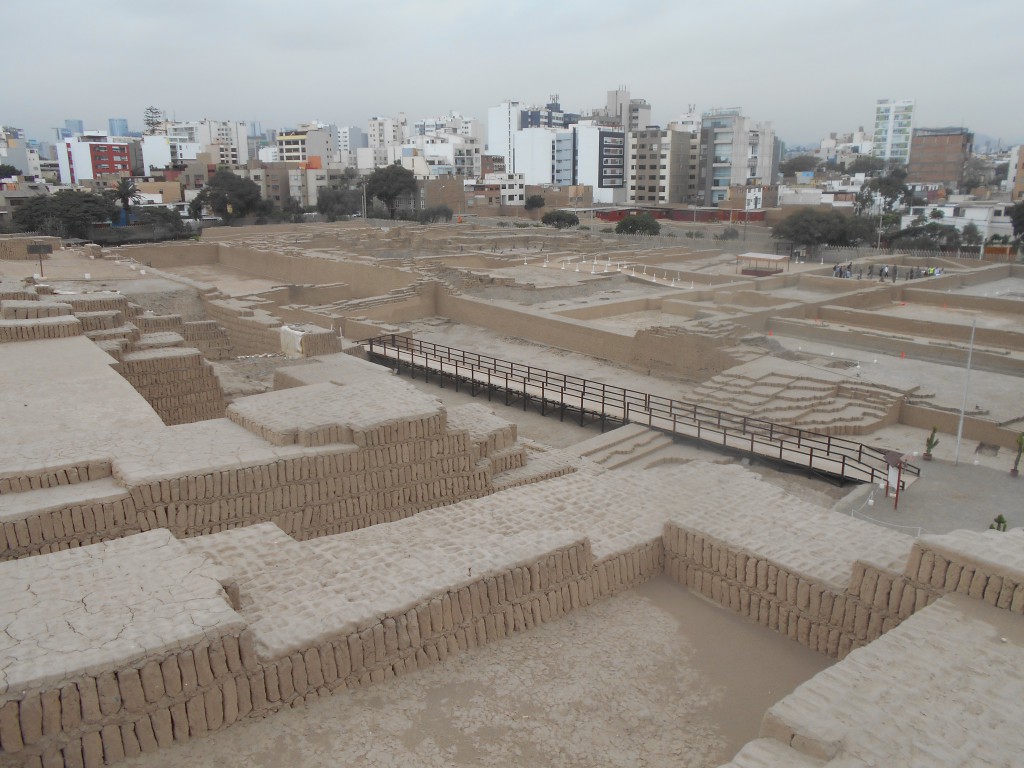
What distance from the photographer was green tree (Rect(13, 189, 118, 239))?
41.0 m

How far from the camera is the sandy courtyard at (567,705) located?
4234 mm

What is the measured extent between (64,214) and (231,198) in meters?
11.2

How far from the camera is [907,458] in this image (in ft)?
37.8

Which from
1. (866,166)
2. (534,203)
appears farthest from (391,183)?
(866,166)

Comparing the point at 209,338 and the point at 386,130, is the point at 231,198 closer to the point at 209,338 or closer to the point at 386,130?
the point at 209,338

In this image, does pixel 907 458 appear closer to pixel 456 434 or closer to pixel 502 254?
pixel 456 434

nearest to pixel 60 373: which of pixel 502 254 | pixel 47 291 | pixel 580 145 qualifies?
pixel 47 291

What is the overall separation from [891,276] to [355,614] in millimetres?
28389

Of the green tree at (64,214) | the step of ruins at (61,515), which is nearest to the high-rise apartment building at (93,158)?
the green tree at (64,214)

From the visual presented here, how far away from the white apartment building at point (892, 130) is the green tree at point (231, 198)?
11859cm

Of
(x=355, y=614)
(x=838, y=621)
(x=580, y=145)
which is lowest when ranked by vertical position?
(x=838, y=621)

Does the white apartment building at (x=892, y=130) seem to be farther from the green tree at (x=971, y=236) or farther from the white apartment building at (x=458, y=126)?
the green tree at (x=971, y=236)

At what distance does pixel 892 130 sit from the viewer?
141 m

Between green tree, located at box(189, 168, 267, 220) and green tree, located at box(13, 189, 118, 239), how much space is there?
7953 mm
